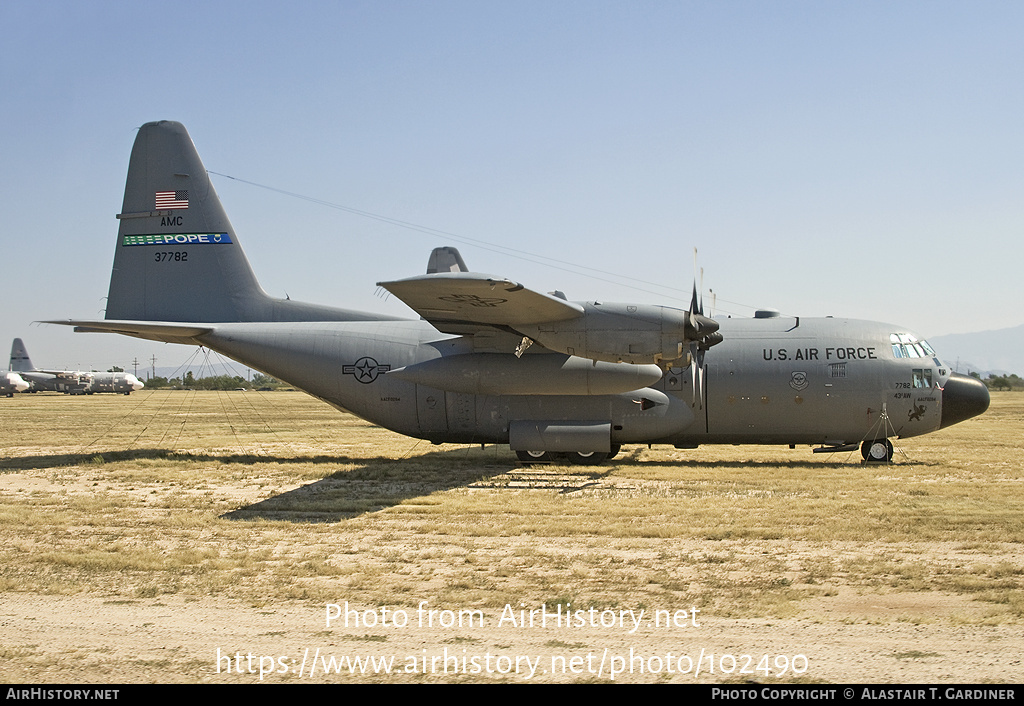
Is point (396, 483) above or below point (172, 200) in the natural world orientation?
below

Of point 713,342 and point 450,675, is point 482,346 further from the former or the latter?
point 450,675

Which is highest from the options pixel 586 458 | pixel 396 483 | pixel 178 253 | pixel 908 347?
pixel 178 253

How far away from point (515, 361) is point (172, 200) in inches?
389

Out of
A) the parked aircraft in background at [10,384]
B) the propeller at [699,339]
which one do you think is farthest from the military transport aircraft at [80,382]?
the propeller at [699,339]

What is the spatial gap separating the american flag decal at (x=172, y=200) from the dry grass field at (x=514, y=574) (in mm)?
6780

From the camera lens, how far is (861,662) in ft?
17.9

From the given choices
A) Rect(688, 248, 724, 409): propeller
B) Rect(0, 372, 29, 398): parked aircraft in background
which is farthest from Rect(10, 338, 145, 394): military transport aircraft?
Rect(688, 248, 724, 409): propeller

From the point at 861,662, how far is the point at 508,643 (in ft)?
8.44

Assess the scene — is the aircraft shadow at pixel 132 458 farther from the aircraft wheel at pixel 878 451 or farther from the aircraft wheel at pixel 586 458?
the aircraft wheel at pixel 878 451

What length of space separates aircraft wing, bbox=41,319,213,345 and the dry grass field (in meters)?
3.37

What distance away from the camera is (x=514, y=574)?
8.23 m

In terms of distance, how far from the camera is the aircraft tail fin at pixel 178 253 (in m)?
19.2

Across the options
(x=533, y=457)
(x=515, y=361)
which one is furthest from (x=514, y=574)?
(x=533, y=457)

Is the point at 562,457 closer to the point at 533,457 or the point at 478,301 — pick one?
the point at 533,457
